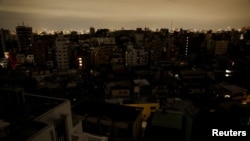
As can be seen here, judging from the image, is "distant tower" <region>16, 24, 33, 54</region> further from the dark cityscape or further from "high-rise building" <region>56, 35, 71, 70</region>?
"high-rise building" <region>56, 35, 71, 70</region>

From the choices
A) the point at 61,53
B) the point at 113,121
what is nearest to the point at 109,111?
the point at 113,121

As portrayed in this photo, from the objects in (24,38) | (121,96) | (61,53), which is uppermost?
(24,38)

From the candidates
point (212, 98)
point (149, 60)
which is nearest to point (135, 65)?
point (149, 60)

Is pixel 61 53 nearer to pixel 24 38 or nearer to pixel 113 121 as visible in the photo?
pixel 24 38

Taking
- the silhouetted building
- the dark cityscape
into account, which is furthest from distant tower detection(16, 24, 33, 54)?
the silhouetted building

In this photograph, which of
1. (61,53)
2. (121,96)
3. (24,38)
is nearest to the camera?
(121,96)

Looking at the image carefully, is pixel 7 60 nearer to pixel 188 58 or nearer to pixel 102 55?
pixel 102 55
